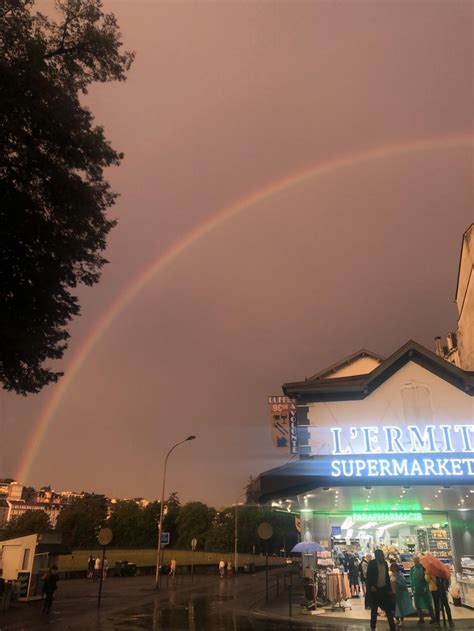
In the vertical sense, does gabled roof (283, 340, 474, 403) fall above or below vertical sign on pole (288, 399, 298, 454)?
above

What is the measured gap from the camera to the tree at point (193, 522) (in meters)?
93.2

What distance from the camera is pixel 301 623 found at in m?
14.7

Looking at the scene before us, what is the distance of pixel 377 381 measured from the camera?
22.7 m

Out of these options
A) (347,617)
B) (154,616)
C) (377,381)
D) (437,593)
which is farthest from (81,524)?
(437,593)

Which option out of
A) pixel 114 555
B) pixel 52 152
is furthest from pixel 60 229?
pixel 114 555

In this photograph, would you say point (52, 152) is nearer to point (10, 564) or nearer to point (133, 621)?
point (133, 621)

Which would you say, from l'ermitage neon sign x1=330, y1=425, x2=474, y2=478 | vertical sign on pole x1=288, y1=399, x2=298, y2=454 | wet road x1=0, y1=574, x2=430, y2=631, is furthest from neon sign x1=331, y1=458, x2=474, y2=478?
wet road x1=0, y1=574, x2=430, y2=631

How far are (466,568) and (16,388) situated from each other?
16.5 meters

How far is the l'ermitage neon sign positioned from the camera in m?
17.1

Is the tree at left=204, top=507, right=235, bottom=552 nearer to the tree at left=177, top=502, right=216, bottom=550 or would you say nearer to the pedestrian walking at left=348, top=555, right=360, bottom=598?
the tree at left=177, top=502, right=216, bottom=550

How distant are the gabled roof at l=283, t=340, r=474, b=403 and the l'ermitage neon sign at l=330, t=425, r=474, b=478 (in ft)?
6.58

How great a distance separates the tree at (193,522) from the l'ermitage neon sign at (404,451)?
8129 centimetres

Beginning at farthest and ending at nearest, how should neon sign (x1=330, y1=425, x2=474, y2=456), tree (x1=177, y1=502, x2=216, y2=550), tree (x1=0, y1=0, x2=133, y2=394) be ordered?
tree (x1=177, y1=502, x2=216, y2=550) → neon sign (x1=330, y1=425, x2=474, y2=456) → tree (x1=0, y1=0, x2=133, y2=394)

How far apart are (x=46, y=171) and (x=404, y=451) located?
55.6 ft
